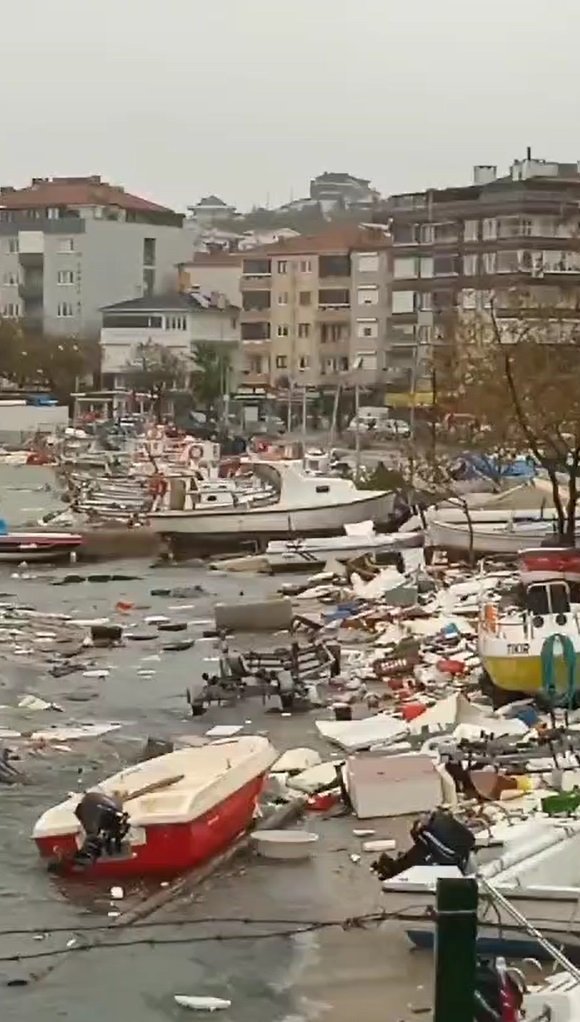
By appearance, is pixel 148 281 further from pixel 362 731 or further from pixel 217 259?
pixel 362 731

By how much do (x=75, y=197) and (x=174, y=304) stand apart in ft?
68.9

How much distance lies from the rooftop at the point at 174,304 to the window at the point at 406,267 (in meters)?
20.2

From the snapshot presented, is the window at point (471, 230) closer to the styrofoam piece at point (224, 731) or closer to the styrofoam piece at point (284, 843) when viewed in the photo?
the styrofoam piece at point (224, 731)

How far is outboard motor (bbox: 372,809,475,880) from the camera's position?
13.2m

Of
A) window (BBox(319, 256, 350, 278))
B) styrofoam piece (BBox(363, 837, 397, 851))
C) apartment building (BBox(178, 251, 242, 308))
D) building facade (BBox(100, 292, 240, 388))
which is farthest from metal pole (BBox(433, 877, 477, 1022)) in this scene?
apartment building (BBox(178, 251, 242, 308))

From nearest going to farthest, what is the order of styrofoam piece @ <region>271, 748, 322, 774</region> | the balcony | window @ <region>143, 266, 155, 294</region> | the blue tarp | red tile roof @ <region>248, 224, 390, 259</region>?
styrofoam piece @ <region>271, 748, 322, 774</region>
the blue tarp
red tile roof @ <region>248, 224, 390, 259</region>
window @ <region>143, 266, 155, 294</region>
the balcony

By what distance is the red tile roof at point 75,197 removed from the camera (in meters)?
129

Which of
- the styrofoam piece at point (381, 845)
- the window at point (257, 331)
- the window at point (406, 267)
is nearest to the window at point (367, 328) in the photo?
the window at point (406, 267)

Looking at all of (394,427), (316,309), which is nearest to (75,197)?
(316,309)

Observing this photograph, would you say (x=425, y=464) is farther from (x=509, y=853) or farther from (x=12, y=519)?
(x=509, y=853)

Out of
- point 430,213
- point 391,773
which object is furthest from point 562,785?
point 430,213

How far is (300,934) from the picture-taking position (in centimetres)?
1362

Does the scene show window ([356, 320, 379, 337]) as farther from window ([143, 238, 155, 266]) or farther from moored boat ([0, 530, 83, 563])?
moored boat ([0, 530, 83, 563])

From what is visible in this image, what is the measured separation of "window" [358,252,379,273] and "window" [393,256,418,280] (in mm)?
8060
